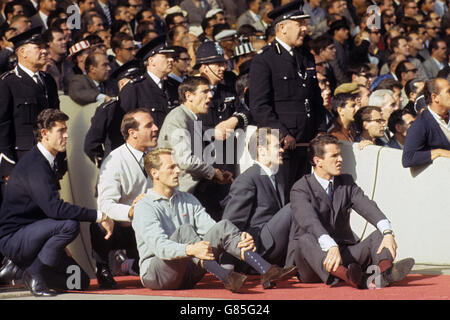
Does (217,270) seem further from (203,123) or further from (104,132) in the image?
(104,132)

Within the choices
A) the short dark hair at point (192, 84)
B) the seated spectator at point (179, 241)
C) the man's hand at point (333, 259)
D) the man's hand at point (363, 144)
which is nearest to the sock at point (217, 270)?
the seated spectator at point (179, 241)

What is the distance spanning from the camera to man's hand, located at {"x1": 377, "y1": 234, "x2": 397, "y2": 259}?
22.4 ft

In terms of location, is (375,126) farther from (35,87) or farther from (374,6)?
(374,6)

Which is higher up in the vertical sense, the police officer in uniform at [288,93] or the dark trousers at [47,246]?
the police officer in uniform at [288,93]

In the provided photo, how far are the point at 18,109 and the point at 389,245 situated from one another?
3.13 metres

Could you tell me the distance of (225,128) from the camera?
326 inches

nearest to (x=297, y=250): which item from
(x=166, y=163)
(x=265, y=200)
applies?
(x=265, y=200)

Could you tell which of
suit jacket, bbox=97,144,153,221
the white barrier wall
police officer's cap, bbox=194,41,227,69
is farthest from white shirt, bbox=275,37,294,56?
suit jacket, bbox=97,144,153,221

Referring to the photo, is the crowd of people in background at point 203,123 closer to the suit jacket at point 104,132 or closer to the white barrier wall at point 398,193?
the suit jacket at point 104,132

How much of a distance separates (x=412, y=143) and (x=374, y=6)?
8.07 meters

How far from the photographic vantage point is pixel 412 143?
8.14m

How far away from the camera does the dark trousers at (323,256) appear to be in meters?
6.89

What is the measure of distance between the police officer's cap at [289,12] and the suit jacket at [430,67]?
578 cm

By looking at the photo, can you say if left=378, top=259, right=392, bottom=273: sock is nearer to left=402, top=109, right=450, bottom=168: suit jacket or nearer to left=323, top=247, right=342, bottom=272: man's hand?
left=323, top=247, right=342, bottom=272: man's hand
